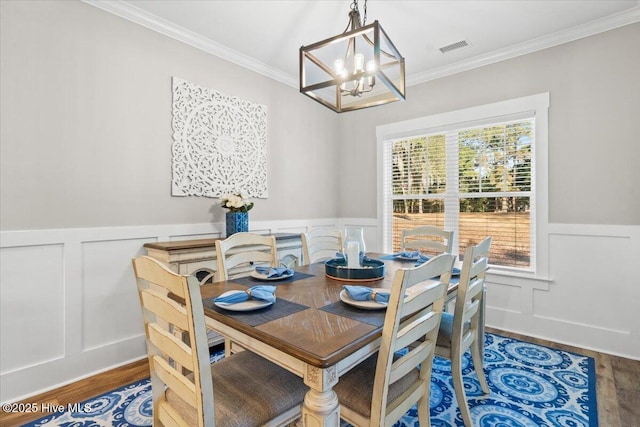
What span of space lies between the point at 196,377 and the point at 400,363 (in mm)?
696

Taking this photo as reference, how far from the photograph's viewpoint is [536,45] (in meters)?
2.89

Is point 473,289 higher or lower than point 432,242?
lower

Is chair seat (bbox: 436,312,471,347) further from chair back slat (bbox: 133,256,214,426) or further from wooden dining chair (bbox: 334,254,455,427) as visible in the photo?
chair back slat (bbox: 133,256,214,426)

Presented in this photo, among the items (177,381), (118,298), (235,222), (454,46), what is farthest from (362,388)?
(454,46)

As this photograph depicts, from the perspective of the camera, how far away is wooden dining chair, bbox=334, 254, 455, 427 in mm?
1046

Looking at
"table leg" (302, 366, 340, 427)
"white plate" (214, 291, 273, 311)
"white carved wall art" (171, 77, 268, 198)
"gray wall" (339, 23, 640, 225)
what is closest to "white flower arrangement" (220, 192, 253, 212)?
"white carved wall art" (171, 77, 268, 198)

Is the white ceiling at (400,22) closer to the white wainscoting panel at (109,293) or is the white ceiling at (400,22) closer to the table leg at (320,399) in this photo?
the white wainscoting panel at (109,293)

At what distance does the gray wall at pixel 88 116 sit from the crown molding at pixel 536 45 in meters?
2.10

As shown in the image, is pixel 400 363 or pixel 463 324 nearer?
pixel 400 363

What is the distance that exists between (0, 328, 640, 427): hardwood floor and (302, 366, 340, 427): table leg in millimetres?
1756

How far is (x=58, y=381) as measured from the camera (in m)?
2.10

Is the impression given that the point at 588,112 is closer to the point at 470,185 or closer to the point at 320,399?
the point at 470,185

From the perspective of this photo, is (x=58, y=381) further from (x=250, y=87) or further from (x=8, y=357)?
(x=250, y=87)

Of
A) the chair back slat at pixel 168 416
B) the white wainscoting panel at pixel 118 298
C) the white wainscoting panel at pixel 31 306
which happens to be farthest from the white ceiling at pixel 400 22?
the chair back slat at pixel 168 416
